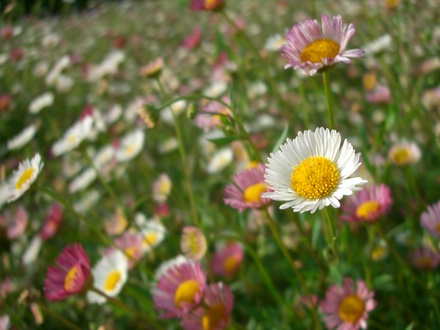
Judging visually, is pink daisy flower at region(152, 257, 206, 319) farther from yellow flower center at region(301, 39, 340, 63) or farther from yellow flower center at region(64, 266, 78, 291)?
yellow flower center at region(301, 39, 340, 63)

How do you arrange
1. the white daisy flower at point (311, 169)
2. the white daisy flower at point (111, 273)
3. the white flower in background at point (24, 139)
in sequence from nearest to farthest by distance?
the white daisy flower at point (311, 169) → the white daisy flower at point (111, 273) → the white flower in background at point (24, 139)

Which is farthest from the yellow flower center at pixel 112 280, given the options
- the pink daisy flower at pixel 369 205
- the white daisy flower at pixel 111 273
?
the pink daisy flower at pixel 369 205

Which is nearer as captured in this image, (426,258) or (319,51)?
(319,51)

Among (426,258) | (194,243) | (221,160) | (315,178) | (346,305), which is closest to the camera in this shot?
(315,178)

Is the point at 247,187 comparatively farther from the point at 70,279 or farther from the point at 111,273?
the point at 111,273

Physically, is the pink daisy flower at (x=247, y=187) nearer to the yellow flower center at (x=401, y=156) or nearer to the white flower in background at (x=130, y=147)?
the yellow flower center at (x=401, y=156)

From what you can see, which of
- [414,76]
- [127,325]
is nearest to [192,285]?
[127,325]

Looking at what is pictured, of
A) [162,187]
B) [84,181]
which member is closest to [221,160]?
[162,187]
